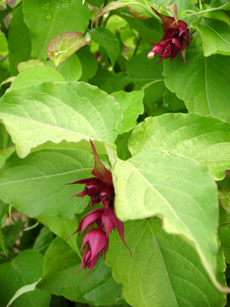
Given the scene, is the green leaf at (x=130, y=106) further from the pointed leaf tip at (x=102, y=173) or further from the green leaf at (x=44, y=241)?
the green leaf at (x=44, y=241)

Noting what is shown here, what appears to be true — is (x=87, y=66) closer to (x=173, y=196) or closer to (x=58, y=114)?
(x=58, y=114)

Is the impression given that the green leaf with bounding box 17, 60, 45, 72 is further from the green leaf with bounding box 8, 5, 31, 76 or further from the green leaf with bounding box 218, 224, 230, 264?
the green leaf with bounding box 218, 224, 230, 264

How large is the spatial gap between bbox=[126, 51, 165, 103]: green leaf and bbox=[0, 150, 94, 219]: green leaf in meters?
0.28

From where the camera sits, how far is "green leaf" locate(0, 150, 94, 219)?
441mm

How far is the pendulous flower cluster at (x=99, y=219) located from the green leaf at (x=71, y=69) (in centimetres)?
30

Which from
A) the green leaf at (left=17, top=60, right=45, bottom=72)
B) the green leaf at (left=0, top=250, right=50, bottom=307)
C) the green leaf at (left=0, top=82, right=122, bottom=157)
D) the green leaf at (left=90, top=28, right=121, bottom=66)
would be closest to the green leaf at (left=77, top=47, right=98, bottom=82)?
the green leaf at (left=90, top=28, right=121, bottom=66)

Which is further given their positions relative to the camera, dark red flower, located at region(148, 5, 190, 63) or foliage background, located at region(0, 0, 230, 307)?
dark red flower, located at region(148, 5, 190, 63)

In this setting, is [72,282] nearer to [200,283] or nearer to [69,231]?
[69,231]

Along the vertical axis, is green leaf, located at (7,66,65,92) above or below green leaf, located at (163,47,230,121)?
above

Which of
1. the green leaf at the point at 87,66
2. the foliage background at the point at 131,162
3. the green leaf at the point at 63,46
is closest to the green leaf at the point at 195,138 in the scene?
the foliage background at the point at 131,162

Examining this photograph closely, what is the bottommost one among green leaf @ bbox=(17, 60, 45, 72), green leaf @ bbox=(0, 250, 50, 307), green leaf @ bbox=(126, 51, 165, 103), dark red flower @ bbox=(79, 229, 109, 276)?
green leaf @ bbox=(0, 250, 50, 307)

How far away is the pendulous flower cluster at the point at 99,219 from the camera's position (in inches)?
13.6

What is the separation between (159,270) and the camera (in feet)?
1.44

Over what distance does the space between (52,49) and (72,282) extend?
0.41 meters
